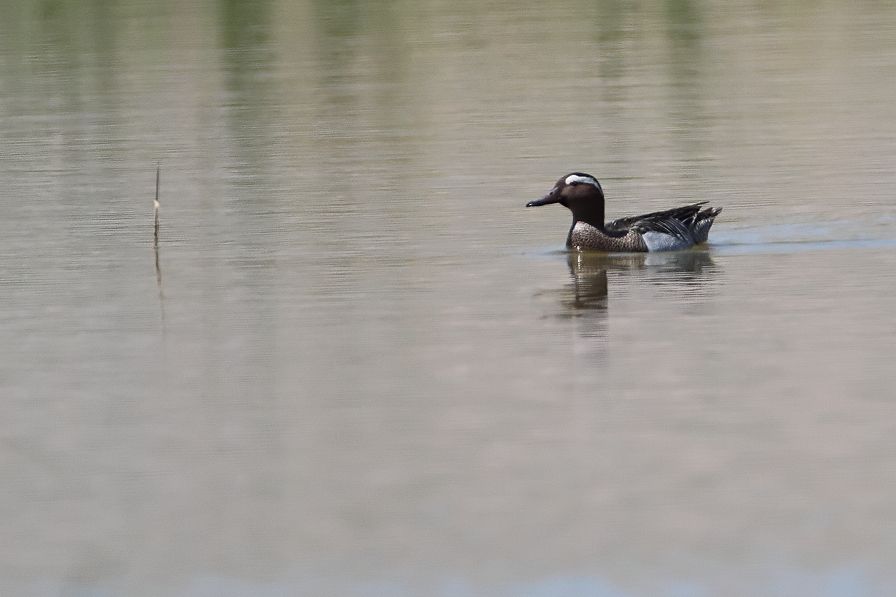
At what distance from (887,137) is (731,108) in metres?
4.93

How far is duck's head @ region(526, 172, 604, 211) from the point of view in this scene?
1936cm

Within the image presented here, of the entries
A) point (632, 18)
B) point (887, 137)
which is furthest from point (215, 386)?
point (632, 18)

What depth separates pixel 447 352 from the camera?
44.8 ft

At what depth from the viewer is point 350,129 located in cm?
2945

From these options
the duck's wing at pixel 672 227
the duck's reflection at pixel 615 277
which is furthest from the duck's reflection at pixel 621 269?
the duck's wing at pixel 672 227

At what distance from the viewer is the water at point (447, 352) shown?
934 cm

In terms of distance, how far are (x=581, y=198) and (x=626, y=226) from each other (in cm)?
51

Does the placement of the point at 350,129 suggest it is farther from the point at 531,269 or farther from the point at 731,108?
the point at 531,269

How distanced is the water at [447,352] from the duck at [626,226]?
0.65 ft

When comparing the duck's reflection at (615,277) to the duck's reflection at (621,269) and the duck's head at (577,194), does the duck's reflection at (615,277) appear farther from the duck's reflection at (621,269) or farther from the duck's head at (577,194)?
the duck's head at (577,194)

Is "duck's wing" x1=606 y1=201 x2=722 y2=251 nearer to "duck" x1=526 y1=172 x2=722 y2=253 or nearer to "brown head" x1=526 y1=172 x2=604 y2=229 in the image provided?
"duck" x1=526 y1=172 x2=722 y2=253

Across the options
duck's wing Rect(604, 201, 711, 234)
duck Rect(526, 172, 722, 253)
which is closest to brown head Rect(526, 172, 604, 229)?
Result: duck Rect(526, 172, 722, 253)

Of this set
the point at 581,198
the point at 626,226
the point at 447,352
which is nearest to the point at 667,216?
the point at 626,226

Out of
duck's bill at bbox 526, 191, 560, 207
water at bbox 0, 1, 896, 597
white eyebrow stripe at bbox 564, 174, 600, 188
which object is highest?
white eyebrow stripe at bbox 564, 174, 600, 188
